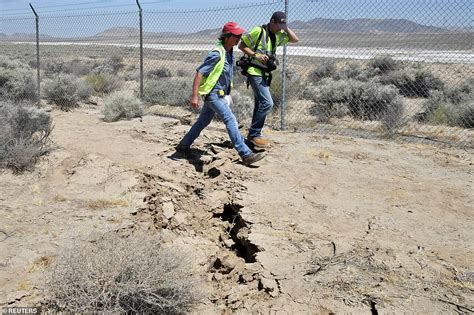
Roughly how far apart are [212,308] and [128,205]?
6.37ft

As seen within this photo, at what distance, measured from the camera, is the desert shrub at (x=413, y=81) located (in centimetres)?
1316

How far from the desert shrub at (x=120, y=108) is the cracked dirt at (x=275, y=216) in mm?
1703

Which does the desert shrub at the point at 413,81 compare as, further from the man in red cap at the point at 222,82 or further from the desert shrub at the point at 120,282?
the desert shrub at the point at 120,282

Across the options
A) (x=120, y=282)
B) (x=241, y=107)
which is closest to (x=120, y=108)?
(x=241, y=107)

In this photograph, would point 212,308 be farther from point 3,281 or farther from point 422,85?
point 422,85

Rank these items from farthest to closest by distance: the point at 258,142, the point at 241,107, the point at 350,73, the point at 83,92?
the point at 350,73, the point at 83,92, the point at 241,107, the point at 258,142

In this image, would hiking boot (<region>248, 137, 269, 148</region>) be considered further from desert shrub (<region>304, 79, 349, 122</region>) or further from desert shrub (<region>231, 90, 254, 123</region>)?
desert shrub (<region>304, 79, 349, 122</region>)

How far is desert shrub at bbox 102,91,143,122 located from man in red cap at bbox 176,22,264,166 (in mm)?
3422

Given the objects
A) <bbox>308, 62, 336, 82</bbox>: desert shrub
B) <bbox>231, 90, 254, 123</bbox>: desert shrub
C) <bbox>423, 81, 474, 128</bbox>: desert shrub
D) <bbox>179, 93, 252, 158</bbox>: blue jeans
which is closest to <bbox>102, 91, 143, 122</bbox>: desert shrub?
<bbox>231, 90, 254, 123</bbox>: desert shrub

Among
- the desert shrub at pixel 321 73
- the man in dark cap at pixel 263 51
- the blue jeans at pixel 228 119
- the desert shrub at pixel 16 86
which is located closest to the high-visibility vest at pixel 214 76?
the blue jeans at pixel 228 119

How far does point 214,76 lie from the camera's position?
240 inches

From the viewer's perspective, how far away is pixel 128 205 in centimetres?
527

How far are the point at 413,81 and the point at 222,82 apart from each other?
8.98 metres

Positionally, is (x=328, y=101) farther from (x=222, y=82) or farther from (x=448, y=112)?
(x=222, y=82)
